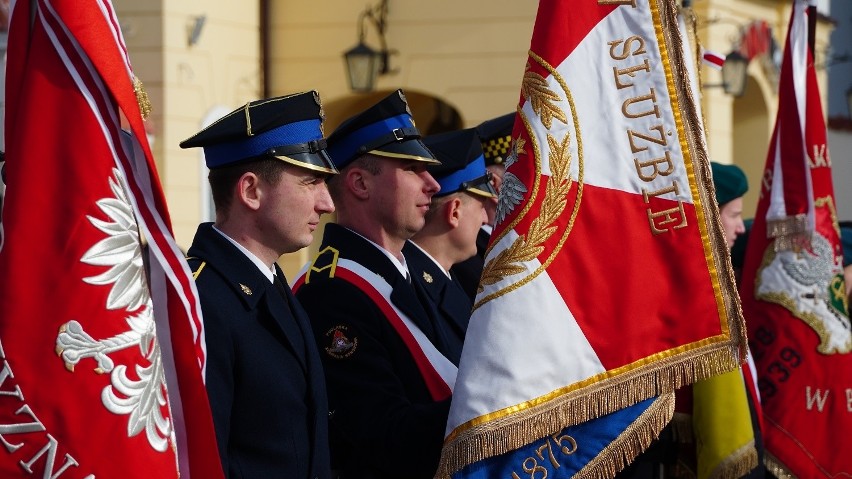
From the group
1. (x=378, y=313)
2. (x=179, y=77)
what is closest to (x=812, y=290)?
(x=378, y=313)

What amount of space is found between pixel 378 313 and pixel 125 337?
1.39 meters

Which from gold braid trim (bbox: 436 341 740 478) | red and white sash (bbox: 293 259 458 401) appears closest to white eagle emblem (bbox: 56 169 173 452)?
gold braid trim (bbox: 436 341 740 478)

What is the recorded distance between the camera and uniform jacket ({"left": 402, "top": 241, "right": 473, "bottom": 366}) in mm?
4281

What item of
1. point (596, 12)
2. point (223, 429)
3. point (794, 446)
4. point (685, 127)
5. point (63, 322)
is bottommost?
point (794, 446)

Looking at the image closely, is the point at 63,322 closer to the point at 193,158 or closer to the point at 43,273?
the point at 43,273

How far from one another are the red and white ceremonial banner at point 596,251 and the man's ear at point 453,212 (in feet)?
3.52

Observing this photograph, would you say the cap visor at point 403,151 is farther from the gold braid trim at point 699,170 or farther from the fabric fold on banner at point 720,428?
the fabric fold on banner at point 720,428

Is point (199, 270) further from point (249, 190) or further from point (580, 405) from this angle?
point (580, 405)

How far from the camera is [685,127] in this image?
3613 millimetres

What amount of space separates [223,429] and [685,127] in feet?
4.37

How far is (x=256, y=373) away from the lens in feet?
10.7

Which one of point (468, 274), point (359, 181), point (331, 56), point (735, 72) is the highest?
point (331, 56)

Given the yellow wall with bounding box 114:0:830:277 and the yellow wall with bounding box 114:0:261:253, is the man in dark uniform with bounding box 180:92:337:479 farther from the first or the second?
the yellow wall with bounding box 114:0:830:277

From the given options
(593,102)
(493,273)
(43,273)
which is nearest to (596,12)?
(593,102)
